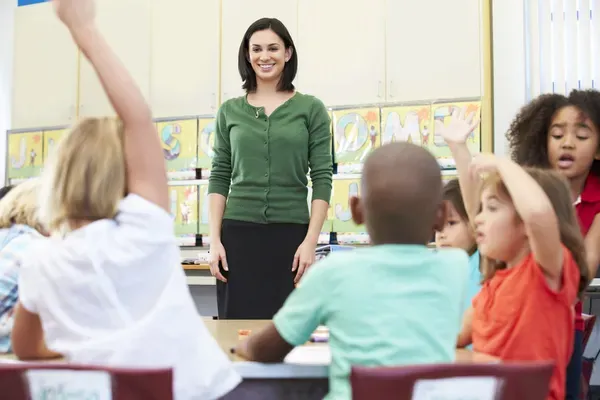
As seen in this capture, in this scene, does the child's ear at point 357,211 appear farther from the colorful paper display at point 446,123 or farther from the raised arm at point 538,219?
the colorful paper display at point 446,123

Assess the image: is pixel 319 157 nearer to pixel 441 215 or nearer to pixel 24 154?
pixel 441 215

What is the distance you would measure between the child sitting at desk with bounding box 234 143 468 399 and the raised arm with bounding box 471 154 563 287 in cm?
23

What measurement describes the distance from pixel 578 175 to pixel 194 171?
300cm

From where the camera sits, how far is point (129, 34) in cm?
477

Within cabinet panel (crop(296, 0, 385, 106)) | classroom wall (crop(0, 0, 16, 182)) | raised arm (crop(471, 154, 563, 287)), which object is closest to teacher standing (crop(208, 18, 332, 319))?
raised arm (crop(471, 154, 563, 287))

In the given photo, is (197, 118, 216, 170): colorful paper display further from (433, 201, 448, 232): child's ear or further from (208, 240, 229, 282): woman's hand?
(433, 201, 448, 232): child's ear

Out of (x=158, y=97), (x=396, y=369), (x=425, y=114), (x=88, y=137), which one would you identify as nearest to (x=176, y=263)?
(x=88, y=137)

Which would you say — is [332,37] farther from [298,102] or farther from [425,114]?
[298,102]

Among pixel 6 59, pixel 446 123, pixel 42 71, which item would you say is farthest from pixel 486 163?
pixel 6 59

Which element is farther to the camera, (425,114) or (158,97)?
(158,97)

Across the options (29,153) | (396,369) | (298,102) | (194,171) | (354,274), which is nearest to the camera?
(396,369)

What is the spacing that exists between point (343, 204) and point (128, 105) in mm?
3122

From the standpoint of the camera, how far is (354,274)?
1.02 meters

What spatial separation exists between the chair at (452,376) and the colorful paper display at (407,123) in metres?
3.25
